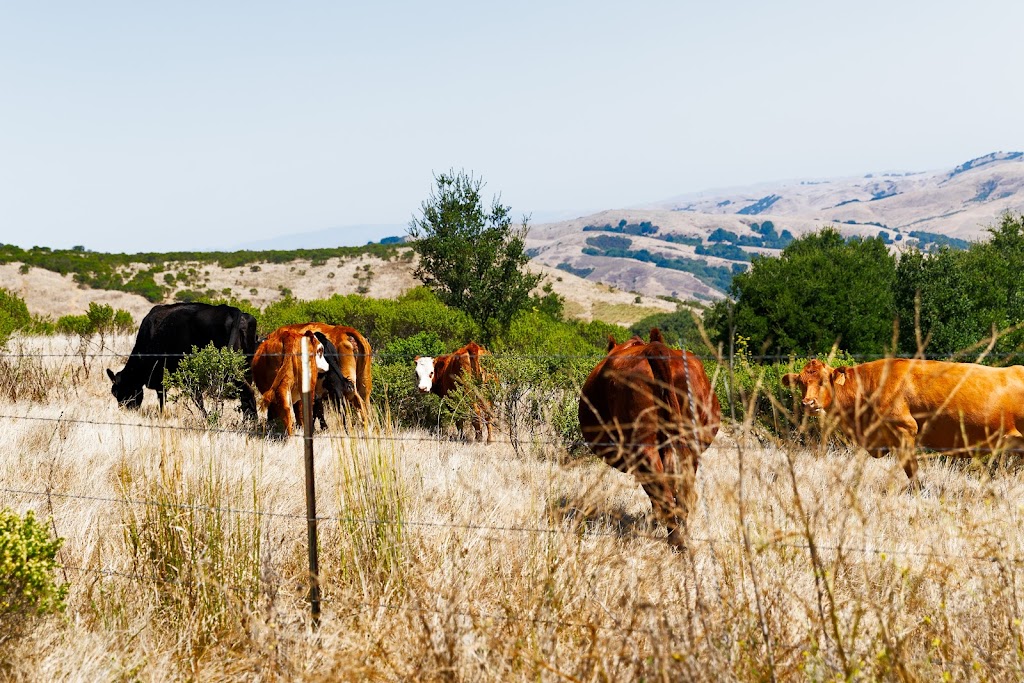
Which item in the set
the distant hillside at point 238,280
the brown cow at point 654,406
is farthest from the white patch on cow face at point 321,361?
the distant hillside at point 238,280

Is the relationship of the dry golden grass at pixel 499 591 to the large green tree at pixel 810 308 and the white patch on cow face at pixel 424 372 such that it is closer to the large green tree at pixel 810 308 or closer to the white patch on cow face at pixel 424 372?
the white patch on cow face at pixel 424 372

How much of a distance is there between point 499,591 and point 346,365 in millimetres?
5983

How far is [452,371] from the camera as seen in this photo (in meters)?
9.70

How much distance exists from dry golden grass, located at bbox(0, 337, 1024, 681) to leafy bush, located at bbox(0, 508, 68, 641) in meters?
0.10

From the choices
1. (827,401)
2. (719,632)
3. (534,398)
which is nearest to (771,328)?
(534,398)

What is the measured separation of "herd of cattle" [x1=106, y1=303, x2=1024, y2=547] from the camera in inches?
151

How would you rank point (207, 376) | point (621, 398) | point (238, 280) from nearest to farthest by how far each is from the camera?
point (621, 398) → point (207, 376) → point (238, 280)

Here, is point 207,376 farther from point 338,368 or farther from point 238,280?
point 238,280

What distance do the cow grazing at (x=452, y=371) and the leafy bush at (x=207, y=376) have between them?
7.28 feet

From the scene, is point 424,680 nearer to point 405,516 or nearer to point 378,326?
point 405,516

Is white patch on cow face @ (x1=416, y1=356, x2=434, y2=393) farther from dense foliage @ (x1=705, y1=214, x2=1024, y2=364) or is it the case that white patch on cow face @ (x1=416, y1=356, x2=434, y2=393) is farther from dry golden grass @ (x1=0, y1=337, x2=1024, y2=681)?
dense foliage @ (x1=705, y1=214, x2=1024, y2=364)

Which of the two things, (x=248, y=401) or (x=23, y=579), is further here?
(x=248, y=401)

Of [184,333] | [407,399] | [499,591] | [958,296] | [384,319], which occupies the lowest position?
[958,296]

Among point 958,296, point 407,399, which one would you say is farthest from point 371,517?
point 958,296
